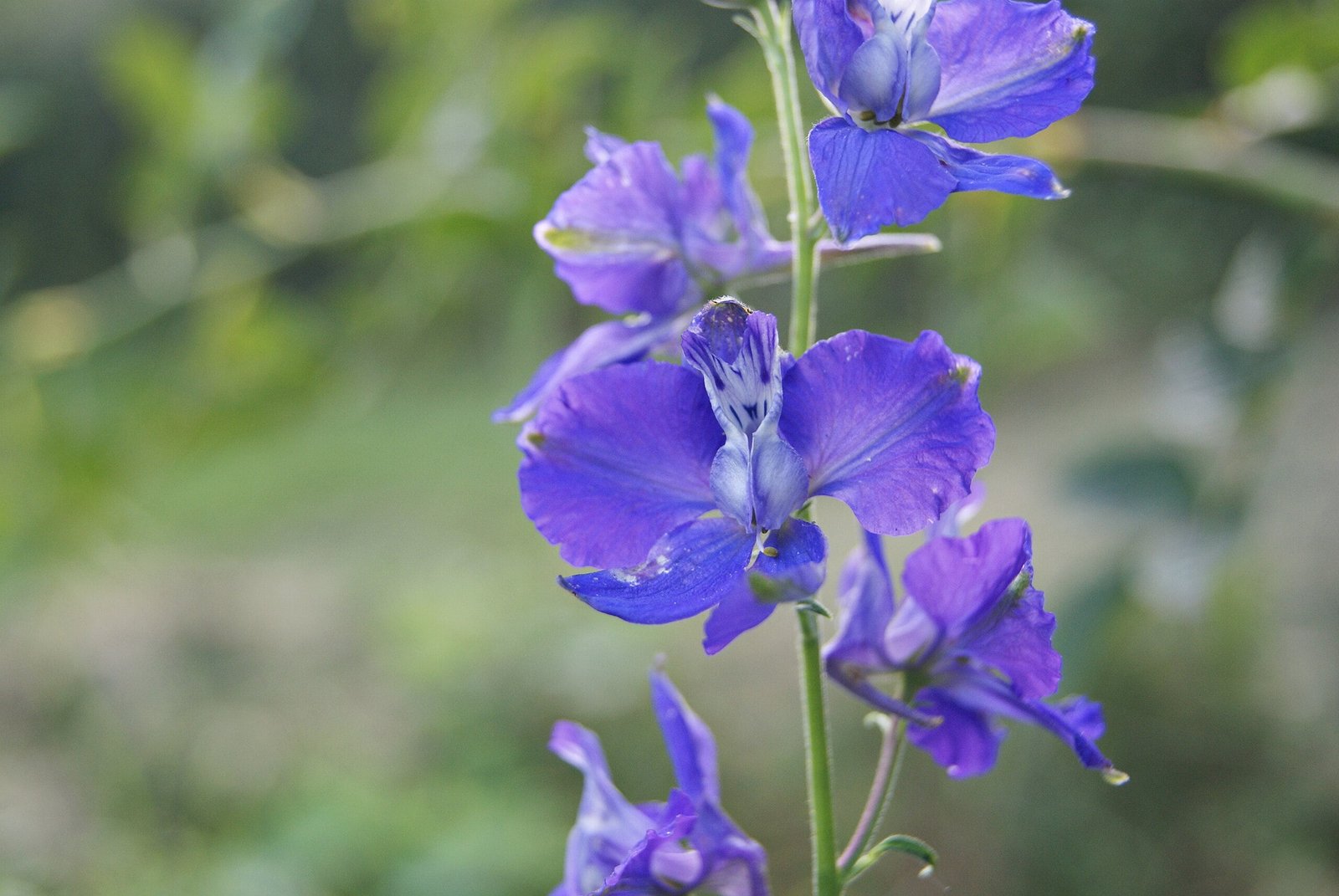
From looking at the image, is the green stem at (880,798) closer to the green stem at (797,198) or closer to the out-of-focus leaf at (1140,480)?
the green stem at (797,198)

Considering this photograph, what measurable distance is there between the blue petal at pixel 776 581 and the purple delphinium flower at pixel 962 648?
0.15 feet

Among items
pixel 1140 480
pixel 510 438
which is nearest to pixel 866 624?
pixel 1140 480

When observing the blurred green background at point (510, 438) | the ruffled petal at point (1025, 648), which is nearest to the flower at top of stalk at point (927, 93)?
the ruffled petal at point (1025, 648)

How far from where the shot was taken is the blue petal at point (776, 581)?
28 cm

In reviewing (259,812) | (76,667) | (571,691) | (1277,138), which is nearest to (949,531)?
(1277,138)

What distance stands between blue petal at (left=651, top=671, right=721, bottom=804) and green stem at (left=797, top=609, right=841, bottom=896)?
2.1 inches

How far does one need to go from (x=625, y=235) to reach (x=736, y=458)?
3.9 inches

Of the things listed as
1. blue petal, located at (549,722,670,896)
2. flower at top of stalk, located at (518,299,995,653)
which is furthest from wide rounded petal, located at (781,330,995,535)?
blue petal, located at (549,722,670,896)

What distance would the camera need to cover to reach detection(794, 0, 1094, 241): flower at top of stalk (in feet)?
0.90

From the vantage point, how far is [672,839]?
31cm

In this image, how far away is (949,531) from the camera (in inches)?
14.0

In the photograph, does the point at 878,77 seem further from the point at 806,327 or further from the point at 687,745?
the point at 687,745

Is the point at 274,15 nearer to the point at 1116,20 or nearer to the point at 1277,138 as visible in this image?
the point at 1277,138

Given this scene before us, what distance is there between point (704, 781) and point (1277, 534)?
1.98m
